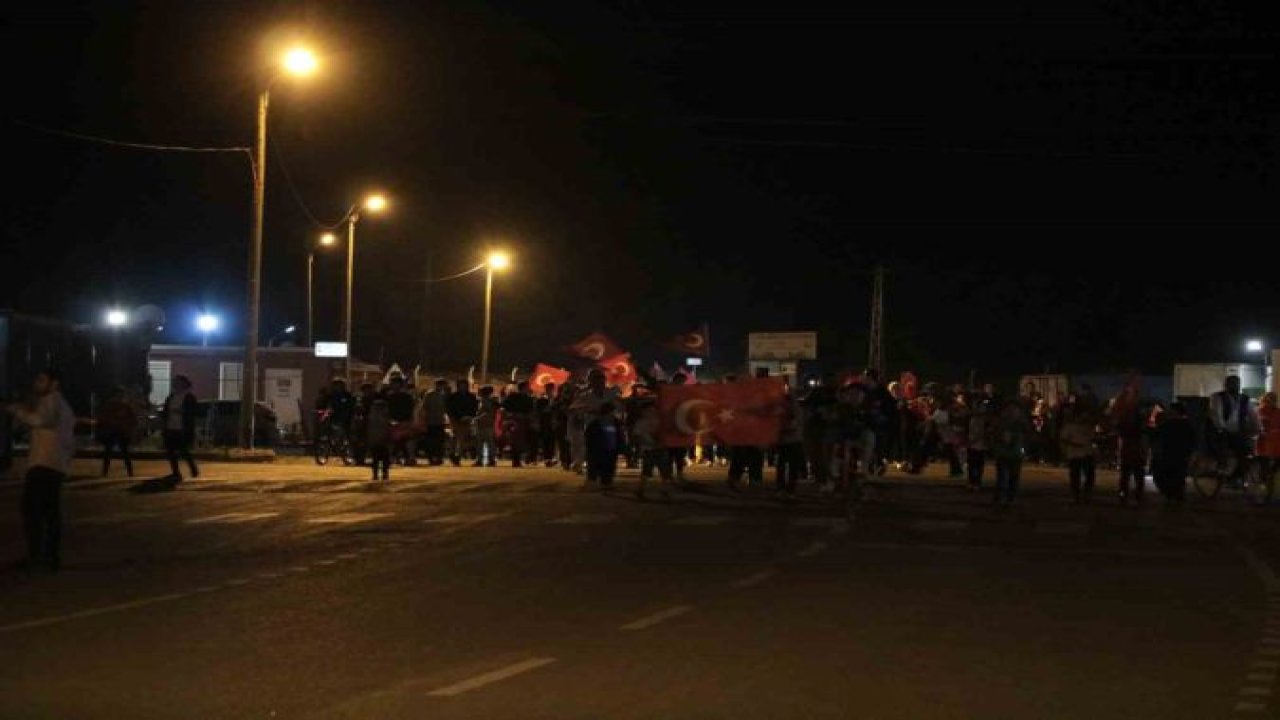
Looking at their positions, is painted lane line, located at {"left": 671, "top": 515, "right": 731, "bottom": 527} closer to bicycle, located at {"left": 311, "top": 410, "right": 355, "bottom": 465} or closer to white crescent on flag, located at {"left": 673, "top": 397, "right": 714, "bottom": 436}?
white crescent on flag, located at {"left": 673, "top": 397, "right": 714, "bottom": 436}

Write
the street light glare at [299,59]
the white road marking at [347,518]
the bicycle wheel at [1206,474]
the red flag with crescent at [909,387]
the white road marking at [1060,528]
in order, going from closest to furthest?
the white road marking at [347,518] → the white road marking at [1060,528] → the bicycle wheel at [1206,474] → the street light glare at [299,59] → the red flag with crescent at [909,387]

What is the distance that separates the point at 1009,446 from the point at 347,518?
9.30 m

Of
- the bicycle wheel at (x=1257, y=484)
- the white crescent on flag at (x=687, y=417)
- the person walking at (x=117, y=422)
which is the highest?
the white crescent on flag at (x=687, y=417)

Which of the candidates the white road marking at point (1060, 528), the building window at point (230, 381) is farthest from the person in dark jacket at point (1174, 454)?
the building window at point (230, 381)

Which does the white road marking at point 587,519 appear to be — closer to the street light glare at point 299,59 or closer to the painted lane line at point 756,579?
the painted lane line at point 756,579

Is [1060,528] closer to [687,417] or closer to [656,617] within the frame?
[687,417]

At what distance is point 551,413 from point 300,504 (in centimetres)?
1166

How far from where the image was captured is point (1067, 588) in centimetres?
1434

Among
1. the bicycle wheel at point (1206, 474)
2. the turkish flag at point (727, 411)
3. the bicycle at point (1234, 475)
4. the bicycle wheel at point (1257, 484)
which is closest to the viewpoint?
the turkish flag at point (727, 411)

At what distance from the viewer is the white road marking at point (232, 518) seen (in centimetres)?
1969

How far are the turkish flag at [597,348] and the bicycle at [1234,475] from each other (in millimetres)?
16115

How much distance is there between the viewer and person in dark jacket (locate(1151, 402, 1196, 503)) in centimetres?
2530

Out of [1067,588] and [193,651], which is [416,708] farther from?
[1067,588]

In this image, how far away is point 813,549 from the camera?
17.3m
